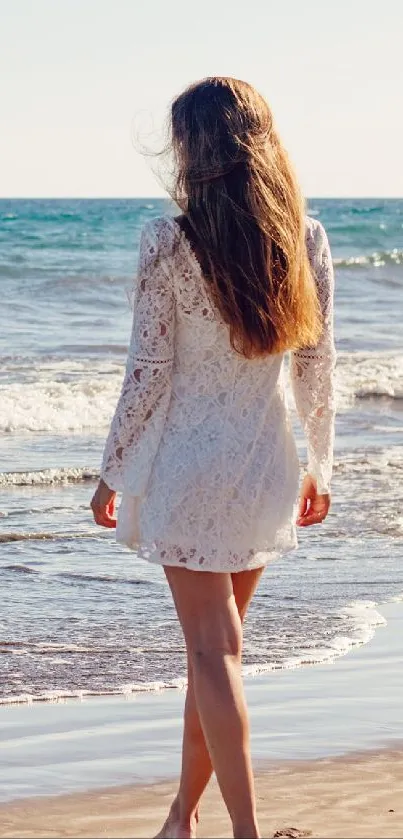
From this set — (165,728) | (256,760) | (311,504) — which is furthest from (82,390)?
(311,504)

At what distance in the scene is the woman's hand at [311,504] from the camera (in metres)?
3.27

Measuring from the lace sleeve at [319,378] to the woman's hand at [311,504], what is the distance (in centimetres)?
2

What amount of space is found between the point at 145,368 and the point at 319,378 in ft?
1.47

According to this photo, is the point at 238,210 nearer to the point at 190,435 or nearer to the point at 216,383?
the point at 216,383

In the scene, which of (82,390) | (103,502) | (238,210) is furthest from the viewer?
(82,390)

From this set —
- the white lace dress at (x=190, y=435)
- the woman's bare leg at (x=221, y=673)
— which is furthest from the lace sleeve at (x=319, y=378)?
the woman's bare leg at (x=221, y=673)

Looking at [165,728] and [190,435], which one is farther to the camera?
[165,728]

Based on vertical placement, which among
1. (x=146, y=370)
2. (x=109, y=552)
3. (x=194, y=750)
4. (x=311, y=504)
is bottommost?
(x=109, y=552)

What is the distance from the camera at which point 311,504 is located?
10.8 feet

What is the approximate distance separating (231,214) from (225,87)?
265mm

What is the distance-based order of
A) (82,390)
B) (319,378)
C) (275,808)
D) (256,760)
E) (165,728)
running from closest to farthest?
(319,378) → (275,808) → (256,760) → (165,728) → (82,390)

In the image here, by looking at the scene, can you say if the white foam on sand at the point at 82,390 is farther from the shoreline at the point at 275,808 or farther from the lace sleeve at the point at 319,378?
the lace sleeve at the point at 319,378

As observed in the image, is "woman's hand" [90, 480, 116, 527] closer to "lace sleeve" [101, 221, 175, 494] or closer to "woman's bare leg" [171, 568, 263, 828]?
"lace sleeve" [101, 221, 175, 494]

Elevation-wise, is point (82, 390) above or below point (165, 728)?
below
